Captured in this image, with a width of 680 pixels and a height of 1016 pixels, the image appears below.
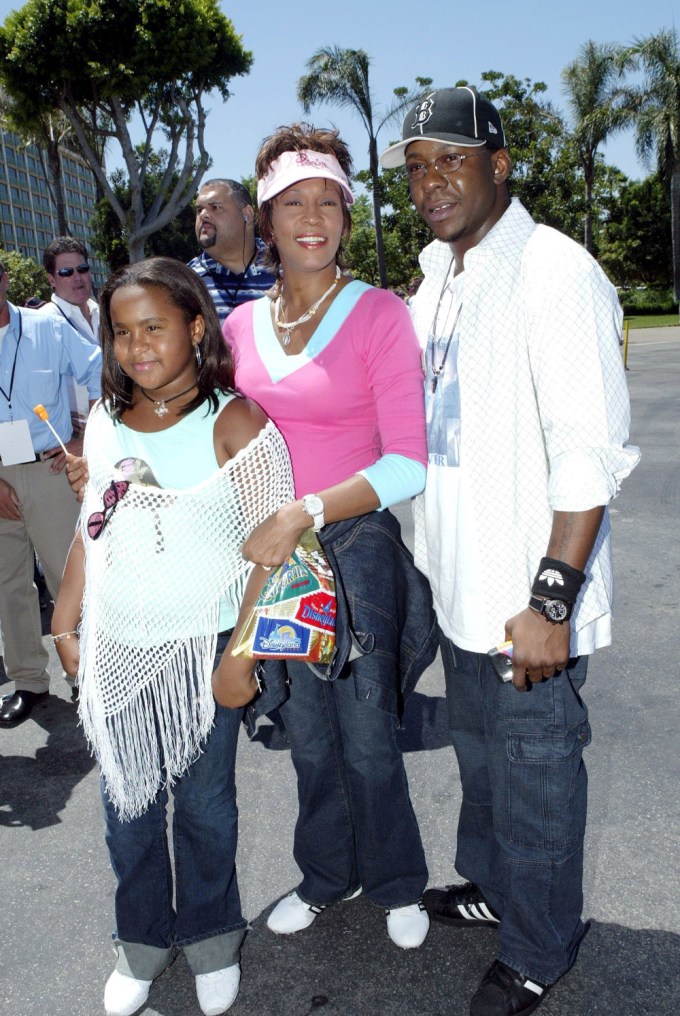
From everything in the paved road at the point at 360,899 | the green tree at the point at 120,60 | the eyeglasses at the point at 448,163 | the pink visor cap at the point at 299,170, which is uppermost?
the green tree at the point at 120,60

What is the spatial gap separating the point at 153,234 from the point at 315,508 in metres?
40.2

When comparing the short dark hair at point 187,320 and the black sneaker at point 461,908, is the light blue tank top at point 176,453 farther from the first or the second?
the black sneaker at point 461,908

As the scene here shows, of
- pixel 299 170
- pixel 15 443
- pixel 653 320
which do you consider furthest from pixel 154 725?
pixel 653 320

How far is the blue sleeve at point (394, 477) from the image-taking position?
6.95ft

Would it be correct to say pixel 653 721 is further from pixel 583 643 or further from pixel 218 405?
pixel 218 405

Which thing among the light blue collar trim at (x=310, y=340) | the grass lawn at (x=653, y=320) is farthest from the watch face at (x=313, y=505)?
the grass lawn at (x=653, y=320)

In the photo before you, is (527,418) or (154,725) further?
(154,725)

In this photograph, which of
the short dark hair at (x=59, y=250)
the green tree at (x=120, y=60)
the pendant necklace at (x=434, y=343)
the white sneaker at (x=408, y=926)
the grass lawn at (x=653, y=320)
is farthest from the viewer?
the grass lawn at (x=653, y=320)

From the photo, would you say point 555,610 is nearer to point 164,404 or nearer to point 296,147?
point 164,404

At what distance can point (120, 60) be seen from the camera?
1024 inches

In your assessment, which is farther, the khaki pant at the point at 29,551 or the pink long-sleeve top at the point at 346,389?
the khaki pant at the point at 29,551

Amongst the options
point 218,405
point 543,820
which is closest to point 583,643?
point 543,820

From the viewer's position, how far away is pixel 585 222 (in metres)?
36.2

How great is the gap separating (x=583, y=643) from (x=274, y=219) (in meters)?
1.31
